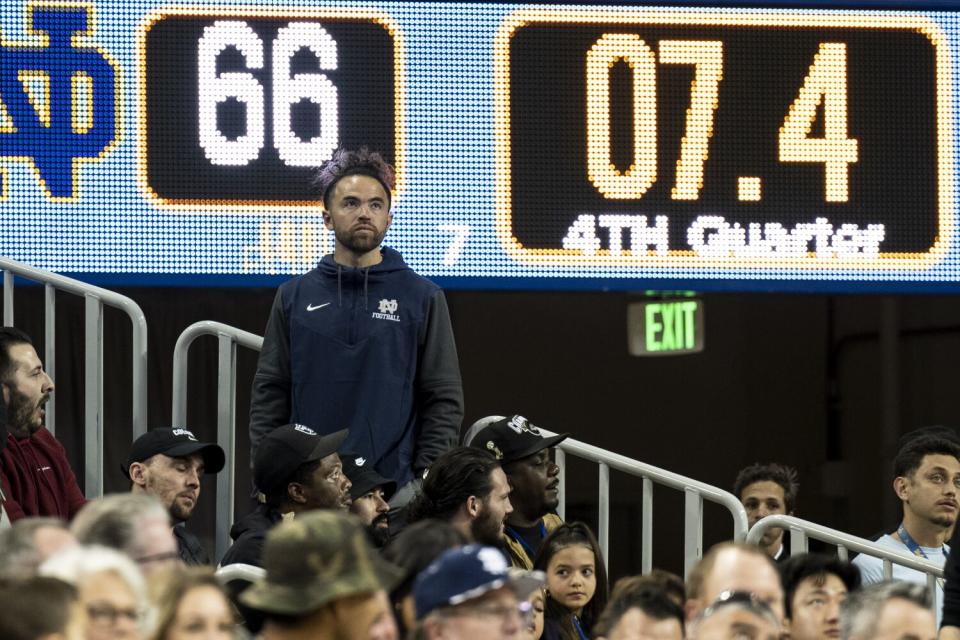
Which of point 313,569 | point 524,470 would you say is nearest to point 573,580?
point 524,470

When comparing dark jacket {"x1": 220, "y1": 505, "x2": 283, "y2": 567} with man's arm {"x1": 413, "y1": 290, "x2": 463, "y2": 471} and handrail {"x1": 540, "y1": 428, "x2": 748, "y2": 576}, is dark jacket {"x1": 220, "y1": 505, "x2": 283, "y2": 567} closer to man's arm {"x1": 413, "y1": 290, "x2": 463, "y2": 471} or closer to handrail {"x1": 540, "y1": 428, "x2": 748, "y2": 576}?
man's arm {"x1": 413, "y1": 290, "x2": 463, "y2": 471}

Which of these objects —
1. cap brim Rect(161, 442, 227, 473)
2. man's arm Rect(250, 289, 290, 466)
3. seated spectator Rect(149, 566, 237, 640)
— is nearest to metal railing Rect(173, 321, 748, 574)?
man's arm Rect(250, 289, 290, 466)

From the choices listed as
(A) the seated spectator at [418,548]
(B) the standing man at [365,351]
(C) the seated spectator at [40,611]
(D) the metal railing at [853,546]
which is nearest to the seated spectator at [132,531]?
(A) the seated spectator at [418,548]

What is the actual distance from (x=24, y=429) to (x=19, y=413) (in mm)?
69

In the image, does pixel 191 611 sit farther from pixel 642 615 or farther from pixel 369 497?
pixel 369 497

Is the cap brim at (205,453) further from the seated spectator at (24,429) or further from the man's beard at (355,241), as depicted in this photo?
the man's beard at (355,241)

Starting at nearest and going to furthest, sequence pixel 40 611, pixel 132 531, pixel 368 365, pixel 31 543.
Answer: pixel 40 611 → pixel 31 543 → pixel 132 531 → pixel 368 365

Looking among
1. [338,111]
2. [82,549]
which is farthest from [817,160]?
[82,549]

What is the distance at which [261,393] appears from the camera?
785 cm

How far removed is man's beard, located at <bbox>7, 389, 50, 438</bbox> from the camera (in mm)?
7145

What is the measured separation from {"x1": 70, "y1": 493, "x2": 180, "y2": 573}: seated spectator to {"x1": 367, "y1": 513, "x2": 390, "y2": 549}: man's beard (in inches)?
82.1

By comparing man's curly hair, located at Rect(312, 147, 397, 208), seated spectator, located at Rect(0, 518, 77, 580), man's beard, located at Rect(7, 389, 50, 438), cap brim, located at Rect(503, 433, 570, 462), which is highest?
man's curly hair, located at Rect(312, 147, 397, 208)

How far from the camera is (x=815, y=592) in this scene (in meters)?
6.43

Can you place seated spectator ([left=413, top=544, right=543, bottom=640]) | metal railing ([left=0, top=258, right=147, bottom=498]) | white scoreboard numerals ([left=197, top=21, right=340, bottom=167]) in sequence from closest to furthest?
seated spectator ([left=413, top=544, right=543, bottom=640]), metal railing ([left=0, top=258, right=147, bottom=498]), white scoreboard numerals ([left=197, top=21, right=340, bottom=167])
